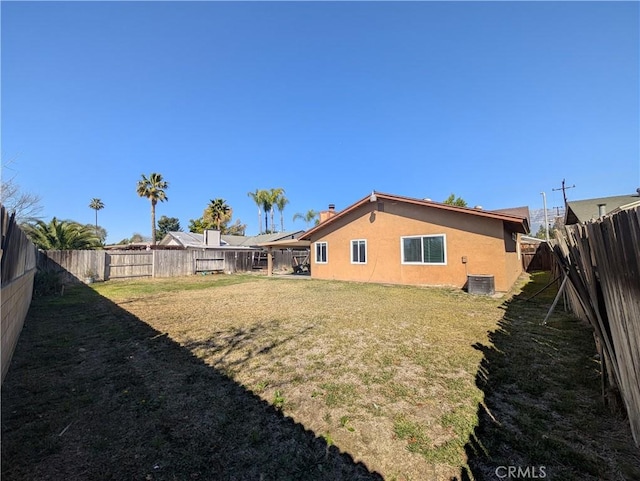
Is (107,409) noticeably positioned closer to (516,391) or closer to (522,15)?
(516,391)

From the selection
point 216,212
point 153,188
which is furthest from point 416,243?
point 216,212

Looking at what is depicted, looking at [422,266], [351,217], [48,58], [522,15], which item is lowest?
[422,266]

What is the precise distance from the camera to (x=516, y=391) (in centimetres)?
334

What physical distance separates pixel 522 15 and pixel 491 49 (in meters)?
2.02

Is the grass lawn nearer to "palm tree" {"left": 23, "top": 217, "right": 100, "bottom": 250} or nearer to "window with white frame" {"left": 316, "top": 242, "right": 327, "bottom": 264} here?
"window with white frame" {"left": 316, "top": 242, "right": 327, "bottom": 264}

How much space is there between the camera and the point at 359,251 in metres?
15.1

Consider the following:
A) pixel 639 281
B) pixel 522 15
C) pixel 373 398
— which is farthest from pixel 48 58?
pixel 522 15

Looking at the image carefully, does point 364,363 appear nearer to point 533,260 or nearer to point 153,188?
point 533,260

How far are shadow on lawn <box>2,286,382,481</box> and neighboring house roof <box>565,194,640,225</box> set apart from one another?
22625 mm

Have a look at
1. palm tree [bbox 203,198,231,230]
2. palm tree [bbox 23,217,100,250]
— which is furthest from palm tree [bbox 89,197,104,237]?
palm tree [bbox 23,217,100,250]

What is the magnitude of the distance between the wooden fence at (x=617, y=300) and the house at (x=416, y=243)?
321 inches

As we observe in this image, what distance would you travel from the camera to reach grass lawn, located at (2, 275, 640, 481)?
2.21 m

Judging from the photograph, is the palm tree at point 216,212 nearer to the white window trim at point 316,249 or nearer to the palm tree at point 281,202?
the palm tree at point 281,202

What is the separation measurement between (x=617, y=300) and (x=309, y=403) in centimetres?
317
